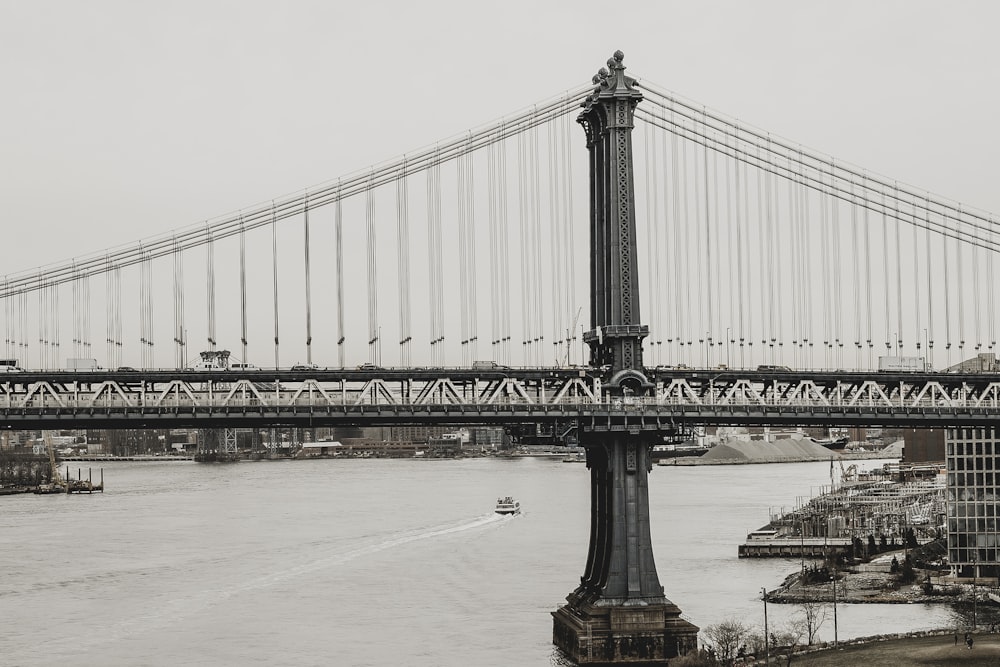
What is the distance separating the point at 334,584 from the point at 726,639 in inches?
1494

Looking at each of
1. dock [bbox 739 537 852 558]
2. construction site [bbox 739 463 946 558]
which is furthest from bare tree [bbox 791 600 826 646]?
dock [bbox 739 537 852 558]

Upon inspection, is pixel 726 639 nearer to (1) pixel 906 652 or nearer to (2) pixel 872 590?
(1) pixel 906 652

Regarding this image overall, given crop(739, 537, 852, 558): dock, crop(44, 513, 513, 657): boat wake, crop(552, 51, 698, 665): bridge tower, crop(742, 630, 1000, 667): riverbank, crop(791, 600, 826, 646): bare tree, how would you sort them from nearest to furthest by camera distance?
crop(742, 630, 1000, 667): riverbank → crop(552, 51, 698, 665): bridge tower → crop(791, 600, 826, 646): bare tree → crop(44, 513, 513, 657): boat wake → crop(739, 537, 852, 558): dock

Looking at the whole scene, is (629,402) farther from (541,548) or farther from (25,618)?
(541,548)

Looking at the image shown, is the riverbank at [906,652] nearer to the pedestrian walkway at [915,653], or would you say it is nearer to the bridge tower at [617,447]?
the pedestrian walkway at [915,653]

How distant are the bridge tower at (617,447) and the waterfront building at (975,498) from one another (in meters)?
29.4

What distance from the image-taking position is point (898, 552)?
107 meters

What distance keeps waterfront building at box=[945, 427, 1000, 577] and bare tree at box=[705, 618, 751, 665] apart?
65.5ft

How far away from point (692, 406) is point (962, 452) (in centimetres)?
2907

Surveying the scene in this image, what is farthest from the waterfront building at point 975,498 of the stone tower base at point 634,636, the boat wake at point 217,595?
the boat wake at point 217,595

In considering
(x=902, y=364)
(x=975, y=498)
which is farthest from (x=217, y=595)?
(x=975, y=498)

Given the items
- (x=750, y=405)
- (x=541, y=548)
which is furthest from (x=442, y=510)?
(x=750, y=405)

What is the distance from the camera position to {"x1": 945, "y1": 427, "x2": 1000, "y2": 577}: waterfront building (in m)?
82.4

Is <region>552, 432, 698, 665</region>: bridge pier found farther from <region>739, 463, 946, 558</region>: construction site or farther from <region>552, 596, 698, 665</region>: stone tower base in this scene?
<region>739, 463, 946, 558</region>: construction site
